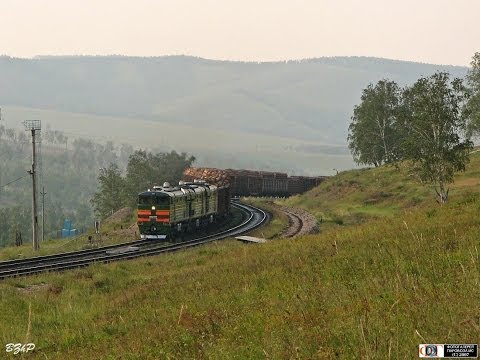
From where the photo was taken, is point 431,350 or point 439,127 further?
point 439,127

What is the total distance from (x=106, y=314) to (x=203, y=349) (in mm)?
7307

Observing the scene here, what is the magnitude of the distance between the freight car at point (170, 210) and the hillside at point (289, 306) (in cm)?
1762

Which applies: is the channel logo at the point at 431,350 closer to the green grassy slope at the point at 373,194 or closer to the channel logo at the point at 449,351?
the channel logo at the point at 449,351

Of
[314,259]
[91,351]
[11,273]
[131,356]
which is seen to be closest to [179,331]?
[131,356]

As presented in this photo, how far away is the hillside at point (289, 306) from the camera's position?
25.1 feet

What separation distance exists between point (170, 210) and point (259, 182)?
54062mm

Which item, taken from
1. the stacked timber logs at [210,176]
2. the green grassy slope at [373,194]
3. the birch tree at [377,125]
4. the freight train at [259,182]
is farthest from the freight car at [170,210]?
the birch tree at [377,125]

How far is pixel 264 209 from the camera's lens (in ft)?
218

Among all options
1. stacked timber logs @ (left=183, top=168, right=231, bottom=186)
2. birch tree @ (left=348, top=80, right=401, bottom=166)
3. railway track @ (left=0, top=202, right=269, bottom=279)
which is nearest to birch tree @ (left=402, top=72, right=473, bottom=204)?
railway track @ (left=0, top=202, right=269, bottom=279)

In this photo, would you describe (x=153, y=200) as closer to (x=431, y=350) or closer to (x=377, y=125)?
(x=431, y=350)

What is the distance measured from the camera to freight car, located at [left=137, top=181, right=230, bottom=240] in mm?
41438

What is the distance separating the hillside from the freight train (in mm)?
66149

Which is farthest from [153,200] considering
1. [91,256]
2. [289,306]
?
[289,306]

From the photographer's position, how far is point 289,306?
419 inches
